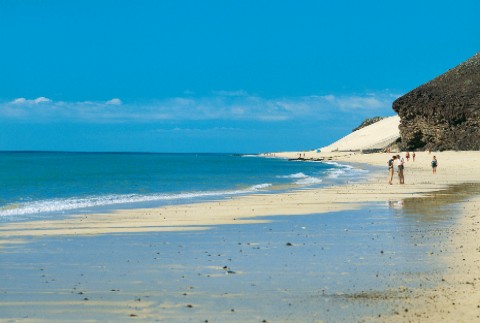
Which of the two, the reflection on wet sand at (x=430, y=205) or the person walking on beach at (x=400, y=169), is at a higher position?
the person walking on beach at (x=400, y=169)

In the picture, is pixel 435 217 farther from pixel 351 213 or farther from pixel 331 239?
pixel 331 239

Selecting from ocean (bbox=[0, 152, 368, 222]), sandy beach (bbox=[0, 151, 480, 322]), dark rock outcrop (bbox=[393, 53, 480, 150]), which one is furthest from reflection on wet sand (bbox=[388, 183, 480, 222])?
dark rock outcrop (bbox=[393, 53, 480, 150])

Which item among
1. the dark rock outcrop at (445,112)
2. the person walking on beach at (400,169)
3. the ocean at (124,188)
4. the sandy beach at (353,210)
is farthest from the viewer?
the dark rock outcrop at (445,112)

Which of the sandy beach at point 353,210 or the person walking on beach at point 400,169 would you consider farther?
the person walking on beach at point 400,169

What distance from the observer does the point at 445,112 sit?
10400 cm

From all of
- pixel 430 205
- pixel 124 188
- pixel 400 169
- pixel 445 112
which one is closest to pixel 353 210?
pixel 430 205

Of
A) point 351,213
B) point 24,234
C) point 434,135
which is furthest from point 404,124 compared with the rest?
point 24,234

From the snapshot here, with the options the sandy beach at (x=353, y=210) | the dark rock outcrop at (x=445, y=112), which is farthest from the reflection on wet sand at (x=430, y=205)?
the dark rock outcrop at (x=445, y=112)

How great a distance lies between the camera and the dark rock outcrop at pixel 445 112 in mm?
101000

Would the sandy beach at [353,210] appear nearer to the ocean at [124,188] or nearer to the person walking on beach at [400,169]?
the ocean at [124,188]

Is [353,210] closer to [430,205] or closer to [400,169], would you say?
[430,205]

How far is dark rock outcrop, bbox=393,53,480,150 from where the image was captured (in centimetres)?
10100

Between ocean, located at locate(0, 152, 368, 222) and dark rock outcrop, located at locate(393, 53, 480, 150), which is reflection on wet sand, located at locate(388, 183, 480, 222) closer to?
ocean, located at locate(0, 152, 368, 222)

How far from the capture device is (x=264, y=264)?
1074 centimetres
